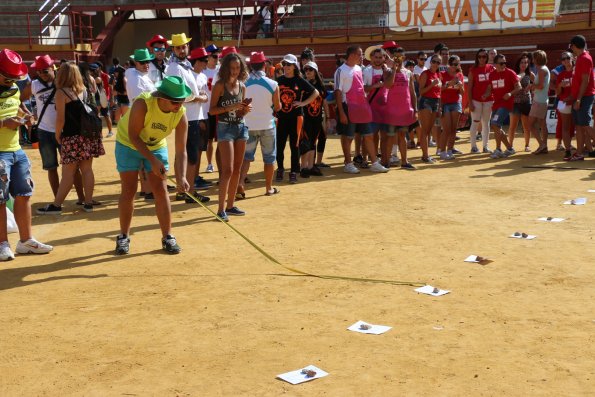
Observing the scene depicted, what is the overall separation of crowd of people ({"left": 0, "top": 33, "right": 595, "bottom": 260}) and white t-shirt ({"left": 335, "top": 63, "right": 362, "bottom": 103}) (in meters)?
0.02

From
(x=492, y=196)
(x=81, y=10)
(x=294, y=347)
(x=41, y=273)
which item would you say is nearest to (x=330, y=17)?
(x=81, y=10)

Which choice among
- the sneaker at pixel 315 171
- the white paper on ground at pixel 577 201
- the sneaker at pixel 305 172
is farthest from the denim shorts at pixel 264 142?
the white paper on ground at pixel 577 201

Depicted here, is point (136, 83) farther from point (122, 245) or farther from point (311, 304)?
point (311, 304)

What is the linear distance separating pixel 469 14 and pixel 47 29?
48.9ft

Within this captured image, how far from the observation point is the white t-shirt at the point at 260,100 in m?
9.81

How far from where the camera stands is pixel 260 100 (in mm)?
9812

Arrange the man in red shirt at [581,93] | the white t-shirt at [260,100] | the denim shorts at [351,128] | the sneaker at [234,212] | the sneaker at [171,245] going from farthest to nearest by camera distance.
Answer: the man in red shirt at [581,93] < the denim shorts at [351,128] < the white t-shirt at [260,100] < the sneaker at [234,212] < the sneaker at [171,245]

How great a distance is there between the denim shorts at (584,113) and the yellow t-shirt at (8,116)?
352 inches

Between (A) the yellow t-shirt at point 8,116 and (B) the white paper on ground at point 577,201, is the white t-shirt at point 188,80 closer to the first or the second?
(A) the yellow t-shirt at point 8,116

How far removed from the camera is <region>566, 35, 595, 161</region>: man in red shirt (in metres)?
12.3

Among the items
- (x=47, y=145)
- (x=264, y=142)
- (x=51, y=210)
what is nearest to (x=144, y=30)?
(x=47, y=145)

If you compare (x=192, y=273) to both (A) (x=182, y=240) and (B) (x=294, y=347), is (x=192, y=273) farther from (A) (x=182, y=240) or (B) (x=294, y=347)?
(B) (x=294, y=347)

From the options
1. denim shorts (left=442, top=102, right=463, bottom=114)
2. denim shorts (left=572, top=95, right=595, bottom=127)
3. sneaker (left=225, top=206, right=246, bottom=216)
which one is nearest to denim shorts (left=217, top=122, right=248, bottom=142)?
sneaker (left=225, top=206, right=246, bottom=216)

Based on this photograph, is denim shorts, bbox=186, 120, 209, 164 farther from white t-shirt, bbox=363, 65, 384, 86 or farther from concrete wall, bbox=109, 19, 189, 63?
concrete wall, bbox=109, 19, 189, 63
